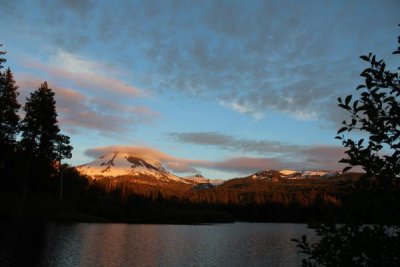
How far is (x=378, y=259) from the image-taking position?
5.50 m

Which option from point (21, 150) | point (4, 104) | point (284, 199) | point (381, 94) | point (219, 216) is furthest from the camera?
point (284, 199)

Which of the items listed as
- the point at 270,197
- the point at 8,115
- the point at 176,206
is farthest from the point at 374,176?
the point at 270,197

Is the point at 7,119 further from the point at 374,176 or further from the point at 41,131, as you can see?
the point at 374,176

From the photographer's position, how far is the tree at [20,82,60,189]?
58709mm

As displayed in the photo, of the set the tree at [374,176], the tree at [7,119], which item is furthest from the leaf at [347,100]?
the tree at [7,119]

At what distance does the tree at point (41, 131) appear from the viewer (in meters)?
58.7

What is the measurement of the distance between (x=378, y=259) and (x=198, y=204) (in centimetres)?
16671

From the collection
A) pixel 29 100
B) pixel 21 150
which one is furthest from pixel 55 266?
pixel 29 100

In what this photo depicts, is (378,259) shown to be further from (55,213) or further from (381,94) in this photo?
(55,213)

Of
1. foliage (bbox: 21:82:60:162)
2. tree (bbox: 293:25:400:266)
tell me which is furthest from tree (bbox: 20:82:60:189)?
tree (bbox: 293:25:400:266)

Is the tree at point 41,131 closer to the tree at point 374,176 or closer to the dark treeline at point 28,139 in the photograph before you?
the dark treeline at point 28,139

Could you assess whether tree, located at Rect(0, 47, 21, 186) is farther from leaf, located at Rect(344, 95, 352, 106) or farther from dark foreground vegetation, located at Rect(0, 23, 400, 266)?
leaf, located at Rect(344, 95, 352, 106)

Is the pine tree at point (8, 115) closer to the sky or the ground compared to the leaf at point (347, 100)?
closer to the sky

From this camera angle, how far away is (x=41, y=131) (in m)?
61.0
